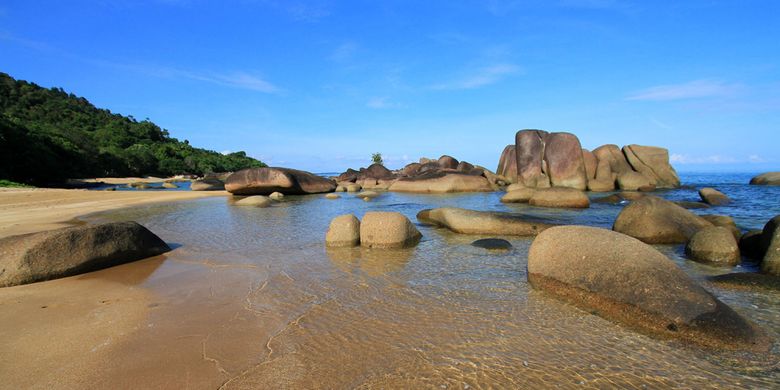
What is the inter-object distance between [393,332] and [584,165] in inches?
996

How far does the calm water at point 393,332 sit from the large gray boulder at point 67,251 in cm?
74

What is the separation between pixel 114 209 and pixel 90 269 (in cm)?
1086

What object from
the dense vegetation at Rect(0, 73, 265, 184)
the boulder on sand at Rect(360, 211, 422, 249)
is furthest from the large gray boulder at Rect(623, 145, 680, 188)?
the dense vegetation at Rect(0, 73, 265, 184)

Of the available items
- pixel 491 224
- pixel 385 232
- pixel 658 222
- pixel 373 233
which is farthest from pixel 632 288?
pixel 491 224

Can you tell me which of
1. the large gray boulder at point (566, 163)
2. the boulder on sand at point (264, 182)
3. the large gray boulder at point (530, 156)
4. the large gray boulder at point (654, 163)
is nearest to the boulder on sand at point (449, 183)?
the large gray boulder at point (530, 156)

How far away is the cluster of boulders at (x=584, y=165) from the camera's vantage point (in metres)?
25.0

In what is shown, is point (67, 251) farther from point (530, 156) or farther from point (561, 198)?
point (530, 156)

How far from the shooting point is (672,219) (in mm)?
8562

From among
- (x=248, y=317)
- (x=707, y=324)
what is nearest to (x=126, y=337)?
(x=248, y=317)

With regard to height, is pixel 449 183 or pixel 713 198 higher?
pixel 449 183

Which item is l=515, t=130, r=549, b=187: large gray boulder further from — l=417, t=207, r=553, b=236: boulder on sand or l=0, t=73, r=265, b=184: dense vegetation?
l=0, t=73, r=265, b=184: dense vegetation

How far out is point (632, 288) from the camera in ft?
14.1

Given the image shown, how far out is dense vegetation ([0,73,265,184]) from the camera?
31.0 m

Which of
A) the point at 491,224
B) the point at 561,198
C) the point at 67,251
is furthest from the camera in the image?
the point at 561,198
